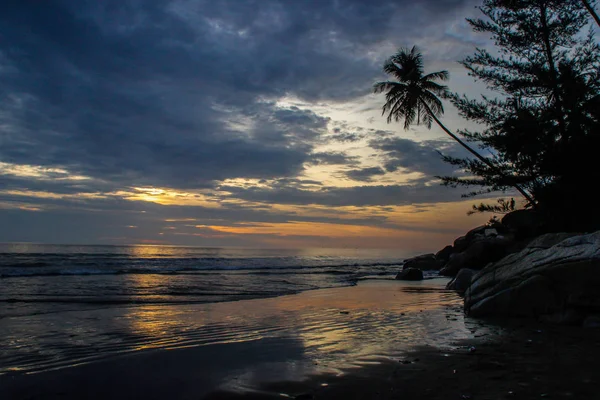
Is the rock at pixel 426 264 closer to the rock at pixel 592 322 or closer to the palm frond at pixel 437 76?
the palm frond at pixel 437 76

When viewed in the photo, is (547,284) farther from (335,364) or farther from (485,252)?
→ (485,252)

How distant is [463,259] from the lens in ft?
75.9

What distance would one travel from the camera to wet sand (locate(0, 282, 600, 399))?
3818mm

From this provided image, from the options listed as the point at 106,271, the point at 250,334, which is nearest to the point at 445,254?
the point at 106,271

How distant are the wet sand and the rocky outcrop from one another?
0.50 metres

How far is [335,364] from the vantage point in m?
4.71

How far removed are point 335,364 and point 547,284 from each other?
438 cm

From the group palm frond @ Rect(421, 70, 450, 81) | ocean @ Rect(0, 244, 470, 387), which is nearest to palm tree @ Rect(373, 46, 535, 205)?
palm frond @ Rect(421, 70, 450, 81)

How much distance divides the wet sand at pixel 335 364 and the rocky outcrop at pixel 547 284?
19.8 inches

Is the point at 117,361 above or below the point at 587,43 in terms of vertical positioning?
below

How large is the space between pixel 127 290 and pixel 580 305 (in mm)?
13405

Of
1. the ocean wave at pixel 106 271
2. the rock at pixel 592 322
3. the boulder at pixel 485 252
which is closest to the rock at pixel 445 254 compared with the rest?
the ocean wave at pixel 106 271

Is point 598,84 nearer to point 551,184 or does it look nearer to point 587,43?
point 587,43

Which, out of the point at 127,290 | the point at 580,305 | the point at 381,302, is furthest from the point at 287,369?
the point at 127,290
